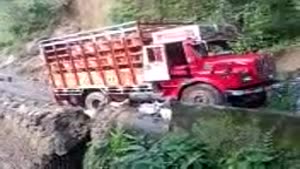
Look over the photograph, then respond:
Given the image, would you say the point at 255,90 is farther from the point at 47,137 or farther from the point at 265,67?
the point at 47,137

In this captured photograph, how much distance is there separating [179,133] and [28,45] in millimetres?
16678

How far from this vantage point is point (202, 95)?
1259 centimetres

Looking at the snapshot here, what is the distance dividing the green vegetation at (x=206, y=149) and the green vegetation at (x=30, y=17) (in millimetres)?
16502

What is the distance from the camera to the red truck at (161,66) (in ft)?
41.0

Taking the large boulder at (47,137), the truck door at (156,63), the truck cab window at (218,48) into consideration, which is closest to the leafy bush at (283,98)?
the truck cab window at (218,48)

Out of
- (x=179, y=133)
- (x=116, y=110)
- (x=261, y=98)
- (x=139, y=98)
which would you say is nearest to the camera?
(x=179, y=133)

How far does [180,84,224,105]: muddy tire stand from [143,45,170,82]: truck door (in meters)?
0.57

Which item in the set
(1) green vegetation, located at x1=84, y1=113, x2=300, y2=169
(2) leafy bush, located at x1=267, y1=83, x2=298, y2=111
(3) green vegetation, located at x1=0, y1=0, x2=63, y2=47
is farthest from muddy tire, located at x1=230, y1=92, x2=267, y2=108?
(3) green vegetation, located at x1=0, y1=0, x2=63, y2=47

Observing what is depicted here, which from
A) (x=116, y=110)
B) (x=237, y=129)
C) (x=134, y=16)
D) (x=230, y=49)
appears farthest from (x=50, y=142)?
(x=134, y=16)

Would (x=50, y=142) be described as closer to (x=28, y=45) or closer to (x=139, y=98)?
(x=139, y=98)

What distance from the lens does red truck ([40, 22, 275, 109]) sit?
492 inches

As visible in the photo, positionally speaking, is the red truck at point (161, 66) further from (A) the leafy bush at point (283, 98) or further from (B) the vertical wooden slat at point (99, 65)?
(A) the leafy bush at point (283, 98)

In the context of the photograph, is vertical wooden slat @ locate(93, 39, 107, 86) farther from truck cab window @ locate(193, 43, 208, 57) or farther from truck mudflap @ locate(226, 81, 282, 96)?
truck mudflap @ locate(226, 81, 282, 96)

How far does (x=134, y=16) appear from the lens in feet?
68.5
